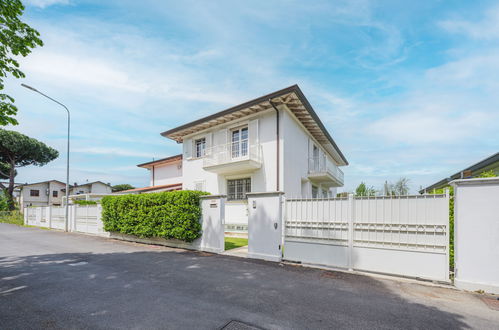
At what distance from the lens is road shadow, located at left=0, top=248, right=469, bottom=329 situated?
3611 millimetres

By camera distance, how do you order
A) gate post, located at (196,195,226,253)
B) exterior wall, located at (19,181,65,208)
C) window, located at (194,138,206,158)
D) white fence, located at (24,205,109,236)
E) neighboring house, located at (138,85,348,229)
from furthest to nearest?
exterior wall, located at (19,181,65,208) < window, located at (194,138,206,158) < white fence, located at (24,205,109,236) < neighboring house, located at (138,85,348,229) < gate post, located at (196,195,226,253)

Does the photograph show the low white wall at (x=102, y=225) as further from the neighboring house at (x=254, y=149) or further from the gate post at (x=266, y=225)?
the neighboring house at (x=254, y=149)

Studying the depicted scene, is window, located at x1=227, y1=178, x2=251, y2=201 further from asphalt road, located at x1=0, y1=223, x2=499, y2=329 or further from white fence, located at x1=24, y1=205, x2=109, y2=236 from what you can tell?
asphalt road, located at x1=0, y1=223, x2=499, y2=329

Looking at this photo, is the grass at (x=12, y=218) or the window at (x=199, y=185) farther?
the grass at (x=12, y=218)

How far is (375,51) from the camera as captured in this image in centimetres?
916

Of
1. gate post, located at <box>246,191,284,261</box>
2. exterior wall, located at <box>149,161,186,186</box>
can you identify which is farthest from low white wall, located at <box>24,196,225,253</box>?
exterior wall, located at <box>149,161,186,186</box>

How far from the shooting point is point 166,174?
77.3 ft

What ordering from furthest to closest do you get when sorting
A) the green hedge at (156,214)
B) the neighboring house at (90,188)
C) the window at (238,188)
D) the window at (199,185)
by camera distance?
the neighboring house at (90,188), the window at (199,185), the window at (238,188), the green hedge at (156,214)

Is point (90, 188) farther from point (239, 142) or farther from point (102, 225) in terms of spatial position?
point (239, 142)

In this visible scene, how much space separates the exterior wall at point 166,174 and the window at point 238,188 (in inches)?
339

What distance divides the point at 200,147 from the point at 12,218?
2402 centimetres

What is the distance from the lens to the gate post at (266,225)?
24.8 ft

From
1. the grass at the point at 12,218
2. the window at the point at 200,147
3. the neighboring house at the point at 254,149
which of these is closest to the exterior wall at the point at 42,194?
the grass at the point at 12,218

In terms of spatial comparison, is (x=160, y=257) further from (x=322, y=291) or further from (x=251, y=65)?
(x=251, y=65)
